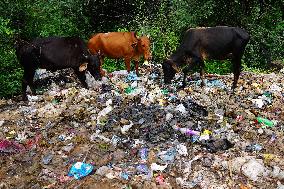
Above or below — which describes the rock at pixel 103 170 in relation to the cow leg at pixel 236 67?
below

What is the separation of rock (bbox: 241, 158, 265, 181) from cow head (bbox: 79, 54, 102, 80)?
13.2 feet

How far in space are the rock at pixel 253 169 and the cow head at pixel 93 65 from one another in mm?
4010

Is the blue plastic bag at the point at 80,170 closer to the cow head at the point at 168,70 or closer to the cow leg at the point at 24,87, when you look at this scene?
the cow leg at the point at 24,87

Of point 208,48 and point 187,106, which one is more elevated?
point 208,48

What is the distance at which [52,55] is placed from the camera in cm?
902

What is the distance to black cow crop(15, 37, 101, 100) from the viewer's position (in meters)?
8.95

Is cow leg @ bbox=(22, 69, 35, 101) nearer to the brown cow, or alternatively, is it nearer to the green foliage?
the green foliage

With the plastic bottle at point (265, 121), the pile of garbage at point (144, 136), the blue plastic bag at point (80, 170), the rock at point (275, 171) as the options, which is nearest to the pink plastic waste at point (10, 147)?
the pile of garbage at point (144, 136)

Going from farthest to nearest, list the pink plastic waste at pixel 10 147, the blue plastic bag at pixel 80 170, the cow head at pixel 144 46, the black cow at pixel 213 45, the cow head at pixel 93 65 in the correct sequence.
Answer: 1. the cow head at pixel 144 46
2. the cow head at pixel 93 65
3. the black cow at pixel 213 45
4. the pink plastic waste at pixel 10 147
5. the blue plastic bag at pixel 80 170

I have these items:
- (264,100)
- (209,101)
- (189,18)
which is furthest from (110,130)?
(189,18)

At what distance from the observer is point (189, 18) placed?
13219mm

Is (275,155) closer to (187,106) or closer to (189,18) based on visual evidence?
(187,106)

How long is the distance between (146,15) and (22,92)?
19.4 feet

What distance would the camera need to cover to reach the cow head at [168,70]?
955 centimetres
